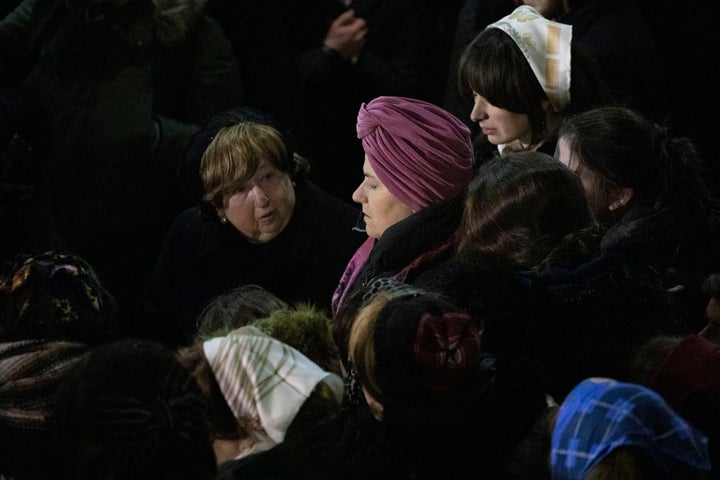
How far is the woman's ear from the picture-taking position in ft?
11.5

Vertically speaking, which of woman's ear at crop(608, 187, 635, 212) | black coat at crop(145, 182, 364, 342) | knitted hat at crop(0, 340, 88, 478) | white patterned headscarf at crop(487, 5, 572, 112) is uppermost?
white patterned headscarf at crop(487, 5, 572, 112)

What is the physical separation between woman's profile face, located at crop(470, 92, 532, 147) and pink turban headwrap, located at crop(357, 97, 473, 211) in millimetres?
461

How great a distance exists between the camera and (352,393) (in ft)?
9.24

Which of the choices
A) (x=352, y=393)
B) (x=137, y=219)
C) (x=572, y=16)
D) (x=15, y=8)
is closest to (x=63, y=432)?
(x=352, y=393)

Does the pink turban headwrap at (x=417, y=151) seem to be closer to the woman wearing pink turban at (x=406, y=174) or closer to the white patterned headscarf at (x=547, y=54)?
the woman wearing pink turban at (x=406, y=174)

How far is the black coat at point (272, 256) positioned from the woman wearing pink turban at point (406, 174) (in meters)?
0.49

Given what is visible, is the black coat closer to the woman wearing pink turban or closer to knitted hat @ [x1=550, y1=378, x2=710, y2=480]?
the woman wearing pink turban

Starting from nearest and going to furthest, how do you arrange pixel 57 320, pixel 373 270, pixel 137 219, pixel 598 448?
pixel 598 448, pixel 57 320, pixel 373 270, pixel 137 219

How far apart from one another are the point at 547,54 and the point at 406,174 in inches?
32.4

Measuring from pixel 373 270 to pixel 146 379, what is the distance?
1.21 meters

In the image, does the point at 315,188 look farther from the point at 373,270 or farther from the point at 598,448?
the point at 598,448

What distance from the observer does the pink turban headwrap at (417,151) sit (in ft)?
11.5

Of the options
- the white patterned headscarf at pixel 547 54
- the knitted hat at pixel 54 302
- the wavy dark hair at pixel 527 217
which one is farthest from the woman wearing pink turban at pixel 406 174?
the knitted hat at pixel 54 302

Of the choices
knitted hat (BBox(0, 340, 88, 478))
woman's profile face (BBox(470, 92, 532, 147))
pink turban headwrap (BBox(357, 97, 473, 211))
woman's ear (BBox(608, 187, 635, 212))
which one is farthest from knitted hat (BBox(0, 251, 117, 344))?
woman's profile face (BBox(470, 92, 532, 147))
